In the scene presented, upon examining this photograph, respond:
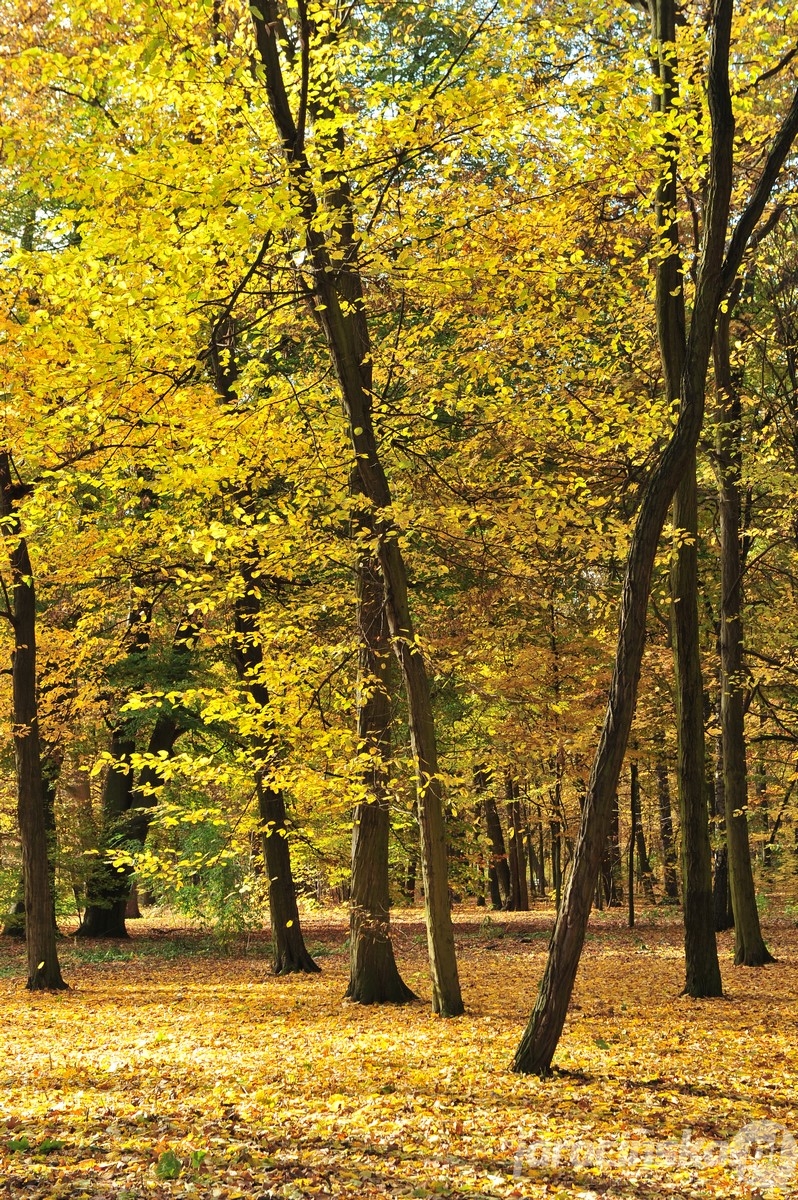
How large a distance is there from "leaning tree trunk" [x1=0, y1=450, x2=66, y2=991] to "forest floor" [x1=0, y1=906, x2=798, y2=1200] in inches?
25.9

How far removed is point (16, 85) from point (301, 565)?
595 centimetres

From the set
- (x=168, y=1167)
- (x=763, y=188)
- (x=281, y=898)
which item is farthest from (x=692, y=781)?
(x=168, y=1167)

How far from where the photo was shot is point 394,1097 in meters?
5.77

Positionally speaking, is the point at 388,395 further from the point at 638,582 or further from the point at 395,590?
the point at 638,582

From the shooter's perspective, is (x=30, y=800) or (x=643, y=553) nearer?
(x=643, y=553)

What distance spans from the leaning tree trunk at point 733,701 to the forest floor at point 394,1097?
2.57ft

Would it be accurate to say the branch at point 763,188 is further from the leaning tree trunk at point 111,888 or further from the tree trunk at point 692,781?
the leaning tree trunk at point 111,888

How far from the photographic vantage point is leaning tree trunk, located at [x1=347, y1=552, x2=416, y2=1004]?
30.5 ft

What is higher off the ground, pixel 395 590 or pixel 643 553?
pixel 395 590

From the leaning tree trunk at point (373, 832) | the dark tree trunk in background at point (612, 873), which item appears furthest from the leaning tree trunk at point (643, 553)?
the dark tree trunk in background at point (612, 873)

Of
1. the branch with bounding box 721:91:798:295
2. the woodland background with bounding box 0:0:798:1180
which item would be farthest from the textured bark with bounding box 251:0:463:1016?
the branch with bounding box 721:91:798:295

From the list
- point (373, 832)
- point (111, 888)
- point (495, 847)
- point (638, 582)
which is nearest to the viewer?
point (638, 582)

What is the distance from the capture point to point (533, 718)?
51.1ft

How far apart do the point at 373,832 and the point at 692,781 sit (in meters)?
3.19
